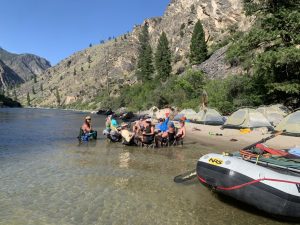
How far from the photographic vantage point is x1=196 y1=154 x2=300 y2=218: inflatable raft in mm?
8500

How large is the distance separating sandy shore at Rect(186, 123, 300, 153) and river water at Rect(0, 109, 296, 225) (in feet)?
16.2

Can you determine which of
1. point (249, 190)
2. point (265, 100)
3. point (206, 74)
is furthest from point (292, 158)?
point (206, 74)

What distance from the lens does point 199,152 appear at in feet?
65.5

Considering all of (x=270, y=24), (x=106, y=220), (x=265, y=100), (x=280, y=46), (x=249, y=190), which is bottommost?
(x=106, y=220)

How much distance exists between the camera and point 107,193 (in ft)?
37.0

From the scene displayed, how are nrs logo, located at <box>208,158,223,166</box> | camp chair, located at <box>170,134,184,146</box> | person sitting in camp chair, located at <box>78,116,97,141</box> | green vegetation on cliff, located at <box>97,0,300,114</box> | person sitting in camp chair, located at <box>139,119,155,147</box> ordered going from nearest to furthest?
nrs logo, located at <box>208,158,223,166</box>
person sitting in camp chair, located at <box>139,119,155,147</box>
camp chair, located at <box>170,134,184,146</box>
person sitting in camp chair, located at <box>78,116,97,141</box>
green vegetation on cliff, located at <box>97,0,300,114</box>

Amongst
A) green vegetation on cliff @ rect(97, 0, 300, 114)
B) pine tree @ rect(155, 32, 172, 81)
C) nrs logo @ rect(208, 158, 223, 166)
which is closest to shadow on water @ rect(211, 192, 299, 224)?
nrs logo @ rect(208, 158, 223, 166)

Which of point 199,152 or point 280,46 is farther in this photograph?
point 280,46

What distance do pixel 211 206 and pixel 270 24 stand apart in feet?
80.3

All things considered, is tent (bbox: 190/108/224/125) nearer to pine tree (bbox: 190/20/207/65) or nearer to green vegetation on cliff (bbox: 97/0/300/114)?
green vegetation on cliff (bbox: 97/0/300/114)

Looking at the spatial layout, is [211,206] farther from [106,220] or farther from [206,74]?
[206,74]

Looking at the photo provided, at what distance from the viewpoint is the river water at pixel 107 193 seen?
30.1 feet

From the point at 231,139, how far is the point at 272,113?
7681mm

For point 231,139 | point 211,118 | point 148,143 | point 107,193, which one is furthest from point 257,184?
point 211,118
